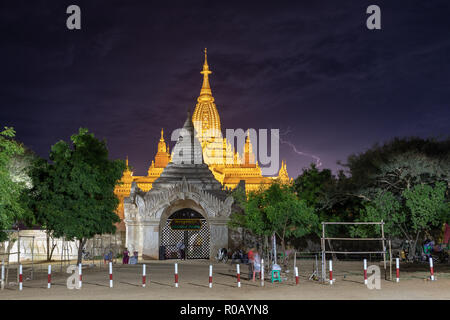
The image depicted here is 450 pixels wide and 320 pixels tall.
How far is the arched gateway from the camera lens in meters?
35.8

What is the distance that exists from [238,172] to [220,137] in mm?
9498

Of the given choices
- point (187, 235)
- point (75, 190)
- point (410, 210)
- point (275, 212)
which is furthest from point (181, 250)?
point (410, 210)

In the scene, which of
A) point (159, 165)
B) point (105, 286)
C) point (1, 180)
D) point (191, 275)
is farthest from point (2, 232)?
point (159, 165)

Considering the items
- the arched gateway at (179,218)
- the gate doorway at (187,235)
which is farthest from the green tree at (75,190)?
the gate doorway at (187,235)

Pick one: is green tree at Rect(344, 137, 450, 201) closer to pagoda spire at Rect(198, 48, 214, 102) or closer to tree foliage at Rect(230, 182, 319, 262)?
tree foliage at Rect(230, 182, 319, 262)

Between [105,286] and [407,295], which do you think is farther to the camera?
[105,286]

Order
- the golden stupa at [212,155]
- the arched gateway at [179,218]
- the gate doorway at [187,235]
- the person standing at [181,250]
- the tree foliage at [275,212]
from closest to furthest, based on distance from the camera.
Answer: the tree foliage at [275,212] → the arched gateway at [179,218] → the person standing at [181,250] → the gate doorway at [187,235] → the golden stupa at [212,155]

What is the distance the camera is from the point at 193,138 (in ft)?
143

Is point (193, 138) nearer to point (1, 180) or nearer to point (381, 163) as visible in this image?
point (381, 163)

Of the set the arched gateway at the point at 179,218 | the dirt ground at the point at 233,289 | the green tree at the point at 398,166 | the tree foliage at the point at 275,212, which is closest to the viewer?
the dirt ground at the point at 233,289

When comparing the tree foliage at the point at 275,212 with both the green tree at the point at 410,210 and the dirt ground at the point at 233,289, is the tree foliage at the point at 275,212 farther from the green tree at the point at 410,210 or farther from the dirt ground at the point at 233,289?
the green tree at the point at 410,210

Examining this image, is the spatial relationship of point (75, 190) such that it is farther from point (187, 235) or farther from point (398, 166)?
point (398, 166)

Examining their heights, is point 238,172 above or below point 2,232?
above

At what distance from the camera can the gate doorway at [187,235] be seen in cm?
3709
